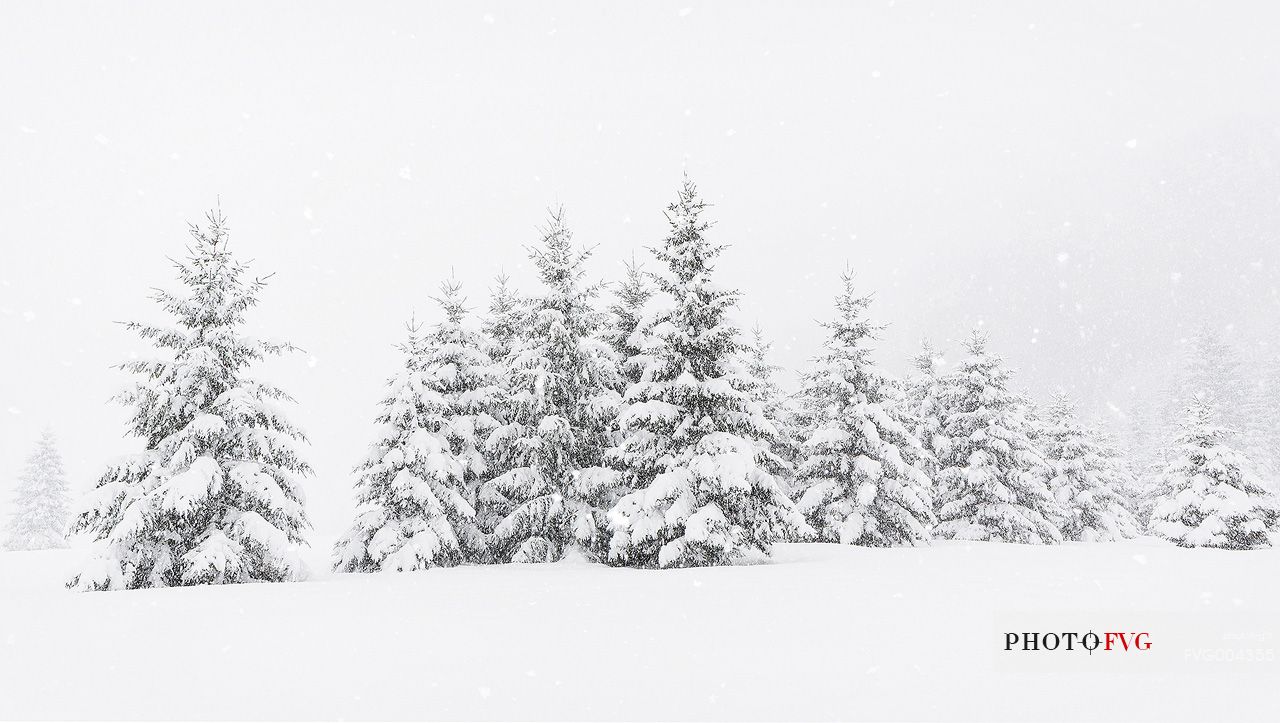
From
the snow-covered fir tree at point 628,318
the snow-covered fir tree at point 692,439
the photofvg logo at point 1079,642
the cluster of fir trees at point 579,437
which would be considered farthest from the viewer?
the snow-covered fir tree at point 628,318

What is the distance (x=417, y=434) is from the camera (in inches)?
696

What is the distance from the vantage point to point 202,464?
14086 mm

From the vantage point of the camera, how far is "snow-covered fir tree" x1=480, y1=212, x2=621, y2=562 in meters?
18.4

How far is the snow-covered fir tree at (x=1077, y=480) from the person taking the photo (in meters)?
32.4

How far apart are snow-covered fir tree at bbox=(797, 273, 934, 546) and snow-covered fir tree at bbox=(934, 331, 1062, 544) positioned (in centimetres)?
414

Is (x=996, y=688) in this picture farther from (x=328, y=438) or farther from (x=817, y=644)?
(x=328, y=438)

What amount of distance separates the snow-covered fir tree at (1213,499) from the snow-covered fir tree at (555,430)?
21.7 m

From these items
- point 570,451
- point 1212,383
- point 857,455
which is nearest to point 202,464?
point 570,451

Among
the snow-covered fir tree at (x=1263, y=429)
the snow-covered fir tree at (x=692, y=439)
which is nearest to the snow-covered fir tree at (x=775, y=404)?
the snow-covered fir tree at (x=692, y=439)

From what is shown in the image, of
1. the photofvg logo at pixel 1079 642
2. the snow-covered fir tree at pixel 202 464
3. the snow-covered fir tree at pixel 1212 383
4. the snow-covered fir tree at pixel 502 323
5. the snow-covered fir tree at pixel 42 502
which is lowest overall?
the snow-covered fir tree at pixel 42 502

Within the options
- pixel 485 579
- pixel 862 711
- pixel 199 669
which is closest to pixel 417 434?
pixel 485 579

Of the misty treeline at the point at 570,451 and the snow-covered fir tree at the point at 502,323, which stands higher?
the snow-covered fir tree at the point at 502,323

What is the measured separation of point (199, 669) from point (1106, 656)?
10.9 m

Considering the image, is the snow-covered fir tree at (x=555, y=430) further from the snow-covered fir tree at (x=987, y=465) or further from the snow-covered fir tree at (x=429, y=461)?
the snow-covered fir tree at (x=987, y=465)
